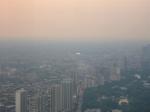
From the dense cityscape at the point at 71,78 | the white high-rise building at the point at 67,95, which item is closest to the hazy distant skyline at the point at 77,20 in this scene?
the dense cityscape at the point at 71,78

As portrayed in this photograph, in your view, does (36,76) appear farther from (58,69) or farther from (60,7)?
(60,7)

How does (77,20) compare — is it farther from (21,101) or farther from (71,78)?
(21,101)

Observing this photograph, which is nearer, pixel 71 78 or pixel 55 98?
pixel 55 98

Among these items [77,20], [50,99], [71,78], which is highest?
[77,20]

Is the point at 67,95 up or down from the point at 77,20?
down

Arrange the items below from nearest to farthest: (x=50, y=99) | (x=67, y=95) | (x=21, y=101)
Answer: (x=21, y=101), (x=50, y=99), (x=67, y=95)

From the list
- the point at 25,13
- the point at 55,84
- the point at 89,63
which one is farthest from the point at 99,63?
the point at 25,13

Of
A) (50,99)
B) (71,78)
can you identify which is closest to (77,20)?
(71,78)

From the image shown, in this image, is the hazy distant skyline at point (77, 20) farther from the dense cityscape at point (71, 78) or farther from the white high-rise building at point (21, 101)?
the white high-rise building at point (21, 101)
